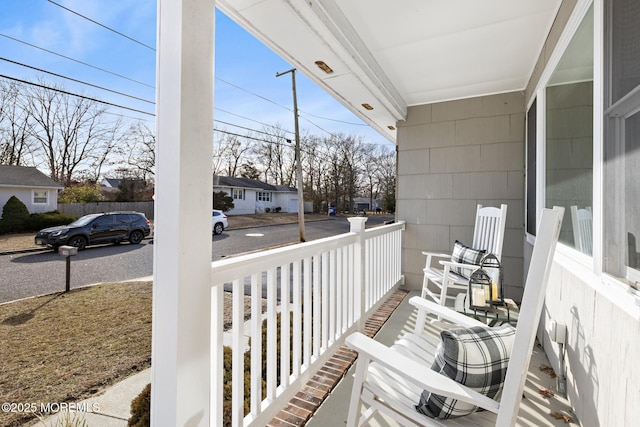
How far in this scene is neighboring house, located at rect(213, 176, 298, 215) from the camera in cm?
212

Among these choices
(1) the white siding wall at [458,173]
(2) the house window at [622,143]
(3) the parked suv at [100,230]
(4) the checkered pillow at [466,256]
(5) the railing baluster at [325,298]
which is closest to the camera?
(2) the house window at [622,143]

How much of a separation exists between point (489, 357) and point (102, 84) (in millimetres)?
1826

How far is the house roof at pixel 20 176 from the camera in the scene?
101cm

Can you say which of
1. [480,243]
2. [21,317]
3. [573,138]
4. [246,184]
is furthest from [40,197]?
[480,243]

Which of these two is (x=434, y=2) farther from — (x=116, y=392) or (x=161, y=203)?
(x=116, y=392)

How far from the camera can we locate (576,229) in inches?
69.6

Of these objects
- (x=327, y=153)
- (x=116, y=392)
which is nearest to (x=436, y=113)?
(x=327, y=153)

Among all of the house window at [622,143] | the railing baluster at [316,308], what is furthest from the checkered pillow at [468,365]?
the railing baluster at [316,308]

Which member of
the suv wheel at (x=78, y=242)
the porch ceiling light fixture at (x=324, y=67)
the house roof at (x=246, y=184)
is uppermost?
the porch ceiling light fixture at (x=324, y=67)

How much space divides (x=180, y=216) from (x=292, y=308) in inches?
56.0

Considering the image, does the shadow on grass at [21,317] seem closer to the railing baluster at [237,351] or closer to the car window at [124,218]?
the car window at [124,218]

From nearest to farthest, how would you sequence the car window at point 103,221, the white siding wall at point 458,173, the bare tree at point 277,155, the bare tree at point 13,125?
the bare tree at point 13,125, the car window at point 103,221, the bare tree at point 277,155, the white siding wall at point 458,173

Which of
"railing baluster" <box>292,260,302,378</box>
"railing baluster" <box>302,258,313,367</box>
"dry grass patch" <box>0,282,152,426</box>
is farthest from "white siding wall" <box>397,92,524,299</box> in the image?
"dry grass patch" <box>0,282,152,426</box>

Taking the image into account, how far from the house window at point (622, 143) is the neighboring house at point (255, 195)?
74.5 inches
